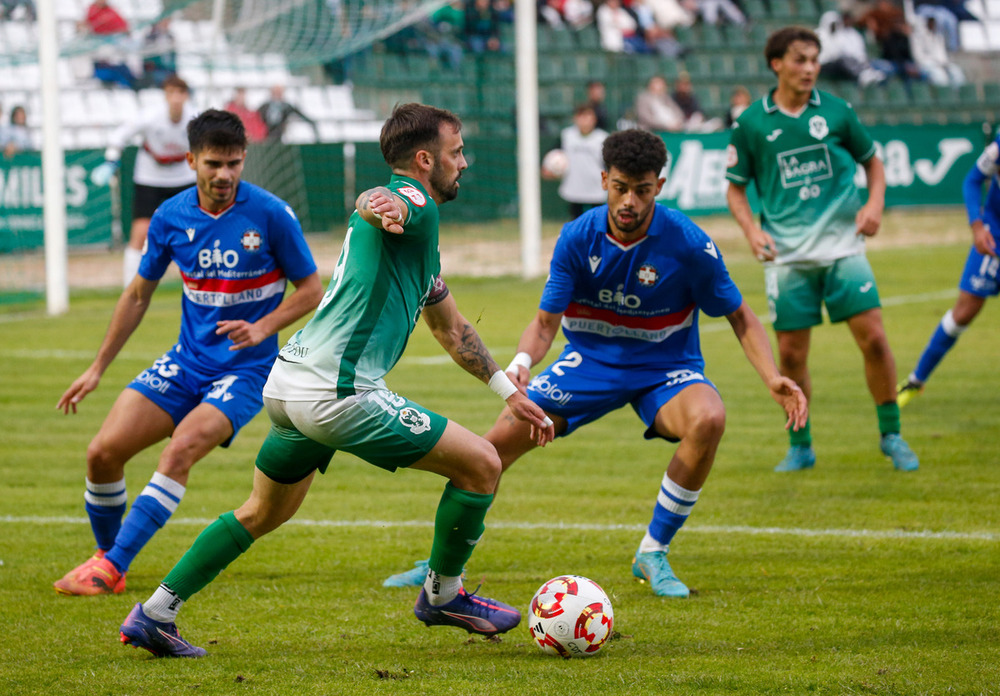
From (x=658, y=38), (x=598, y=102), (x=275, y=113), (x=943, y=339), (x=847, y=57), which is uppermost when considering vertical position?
(x=658, y=38)

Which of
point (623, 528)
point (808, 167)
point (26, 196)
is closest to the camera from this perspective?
point (623, 528)

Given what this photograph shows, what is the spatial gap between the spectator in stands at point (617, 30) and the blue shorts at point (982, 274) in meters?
16.6

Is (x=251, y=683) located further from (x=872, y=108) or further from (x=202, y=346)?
(x=872, y=108)

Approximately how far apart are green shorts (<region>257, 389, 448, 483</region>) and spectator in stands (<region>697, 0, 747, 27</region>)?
2305 centimetres

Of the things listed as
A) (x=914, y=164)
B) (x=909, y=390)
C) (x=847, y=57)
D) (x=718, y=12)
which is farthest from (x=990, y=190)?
(x=718, y=12)

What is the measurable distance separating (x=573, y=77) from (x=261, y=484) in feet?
67.6

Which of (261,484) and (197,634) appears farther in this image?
(197,634)

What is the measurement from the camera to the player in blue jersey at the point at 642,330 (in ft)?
16.0

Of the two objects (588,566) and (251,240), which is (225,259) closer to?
(251,240)

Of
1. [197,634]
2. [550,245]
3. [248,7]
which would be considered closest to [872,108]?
[550,245]

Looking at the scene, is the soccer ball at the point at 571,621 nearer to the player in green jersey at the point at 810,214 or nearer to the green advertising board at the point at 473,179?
the player in green jersey at the point at 810,214

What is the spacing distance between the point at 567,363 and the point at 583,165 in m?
10.7

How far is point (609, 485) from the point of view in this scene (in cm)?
672

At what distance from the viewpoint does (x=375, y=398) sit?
390 centimetres
